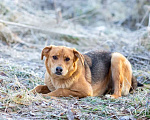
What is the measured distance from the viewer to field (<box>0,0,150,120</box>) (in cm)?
423

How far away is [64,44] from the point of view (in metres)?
10.1

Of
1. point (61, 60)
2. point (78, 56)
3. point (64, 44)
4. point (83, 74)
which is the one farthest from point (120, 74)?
point (64, 44)

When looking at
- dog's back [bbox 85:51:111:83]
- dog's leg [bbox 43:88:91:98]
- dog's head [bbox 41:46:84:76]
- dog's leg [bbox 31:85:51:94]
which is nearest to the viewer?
dog's head [bbox 41:46:84:76]

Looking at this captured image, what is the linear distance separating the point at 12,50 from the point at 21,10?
14.3ft

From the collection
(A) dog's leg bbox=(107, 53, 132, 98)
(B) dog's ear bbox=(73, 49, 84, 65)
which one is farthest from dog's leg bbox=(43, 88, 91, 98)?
(A) dog's leg bbox=(107, 53, 132, 98)

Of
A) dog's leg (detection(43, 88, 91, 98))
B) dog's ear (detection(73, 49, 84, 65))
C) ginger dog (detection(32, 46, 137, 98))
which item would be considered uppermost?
dog's ear (detection(73, 49, 84, 65))

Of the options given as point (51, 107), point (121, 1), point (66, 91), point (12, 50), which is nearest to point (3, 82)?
point (66, 91)

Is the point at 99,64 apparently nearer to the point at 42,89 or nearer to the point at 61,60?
the point at 61,60

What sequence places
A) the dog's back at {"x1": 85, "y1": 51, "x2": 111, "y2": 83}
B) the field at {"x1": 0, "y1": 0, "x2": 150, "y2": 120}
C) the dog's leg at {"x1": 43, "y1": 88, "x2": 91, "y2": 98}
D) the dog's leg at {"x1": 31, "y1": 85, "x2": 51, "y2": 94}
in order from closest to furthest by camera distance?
the field at {"x1": 0, "y1": 0, "x2": 150, "y2": 120} → the dog's leg at {"x1": 43, "y1": 88, "x2": 91, "y2": 98} → the dog's leg at {"x1": 31, "y1": 85, "x2": 51, "y2": 94} → the dog's back at {"x1": 85, "y1": 51, "x2": 111, "y2": 83}

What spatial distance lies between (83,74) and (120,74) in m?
1.07

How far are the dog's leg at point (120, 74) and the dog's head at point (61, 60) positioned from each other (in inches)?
47.0

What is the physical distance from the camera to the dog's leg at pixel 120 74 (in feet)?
20.2

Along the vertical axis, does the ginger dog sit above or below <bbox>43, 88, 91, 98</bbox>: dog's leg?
above

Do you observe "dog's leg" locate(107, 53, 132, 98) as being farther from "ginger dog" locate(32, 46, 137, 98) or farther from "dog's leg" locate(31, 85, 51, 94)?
"dog's leg" locate(31, 85, 51, 94)
